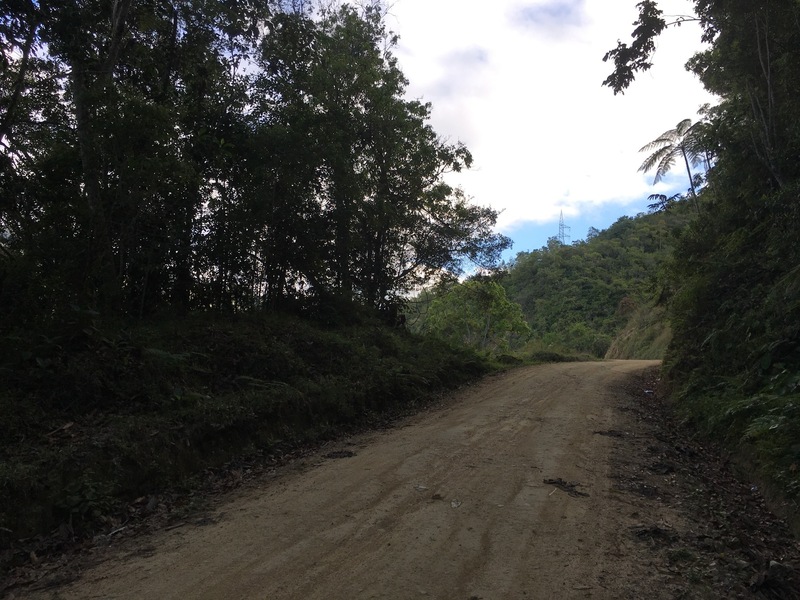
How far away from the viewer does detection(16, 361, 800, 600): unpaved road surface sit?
3.71m

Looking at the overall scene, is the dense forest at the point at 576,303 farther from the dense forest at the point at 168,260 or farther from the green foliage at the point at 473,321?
the dense forest at the point at 168,260

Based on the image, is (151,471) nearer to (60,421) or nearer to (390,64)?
(60,421)

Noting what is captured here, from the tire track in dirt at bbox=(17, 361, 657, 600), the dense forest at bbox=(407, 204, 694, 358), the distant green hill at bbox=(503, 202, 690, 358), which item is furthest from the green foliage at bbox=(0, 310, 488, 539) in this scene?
the distant green hill at bbox=(503, 202, 690, 358)

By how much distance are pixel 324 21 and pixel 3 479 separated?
1644cm

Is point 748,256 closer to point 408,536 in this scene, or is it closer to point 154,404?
point 408,536

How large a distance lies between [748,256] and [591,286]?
4624 centimetres

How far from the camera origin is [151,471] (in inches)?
238

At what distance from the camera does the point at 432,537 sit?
444cm

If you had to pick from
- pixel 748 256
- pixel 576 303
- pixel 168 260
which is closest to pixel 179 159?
pixel 168 260

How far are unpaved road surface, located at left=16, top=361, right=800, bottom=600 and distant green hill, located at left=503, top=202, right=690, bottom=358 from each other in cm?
3535

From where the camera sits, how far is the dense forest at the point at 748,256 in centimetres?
736

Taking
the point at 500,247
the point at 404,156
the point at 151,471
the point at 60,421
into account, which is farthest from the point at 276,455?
the point at 500,247

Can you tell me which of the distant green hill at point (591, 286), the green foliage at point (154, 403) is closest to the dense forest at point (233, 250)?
the green foliage at point (154, 403)

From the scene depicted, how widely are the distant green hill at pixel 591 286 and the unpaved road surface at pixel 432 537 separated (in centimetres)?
3535
